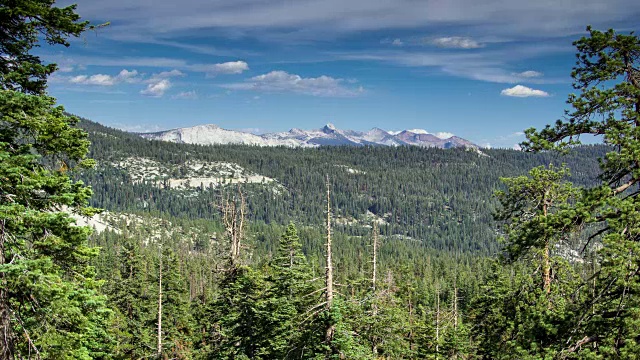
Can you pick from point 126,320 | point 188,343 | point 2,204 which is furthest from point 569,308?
point 188,343

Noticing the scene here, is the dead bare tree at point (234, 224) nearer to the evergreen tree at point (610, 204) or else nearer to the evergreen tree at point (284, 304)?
the evergreen tree at point (284, 304)

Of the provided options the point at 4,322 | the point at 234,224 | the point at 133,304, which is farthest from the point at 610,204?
the point at 133,304

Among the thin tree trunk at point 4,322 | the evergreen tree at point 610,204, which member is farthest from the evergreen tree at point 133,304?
the evergreen tree at point 610,204

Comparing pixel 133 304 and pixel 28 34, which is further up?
pixel 28 34

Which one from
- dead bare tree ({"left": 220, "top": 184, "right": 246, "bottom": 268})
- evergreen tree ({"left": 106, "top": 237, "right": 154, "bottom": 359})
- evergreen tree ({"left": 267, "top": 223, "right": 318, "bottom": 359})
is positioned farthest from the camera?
evergreen tree ({"left": 106, "top": 237, "right": 154, "bottom": 359})

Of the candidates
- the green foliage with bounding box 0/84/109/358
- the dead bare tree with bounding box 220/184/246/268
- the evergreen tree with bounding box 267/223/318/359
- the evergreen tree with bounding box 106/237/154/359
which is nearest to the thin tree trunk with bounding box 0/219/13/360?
the green foliage with bounding box 0/84/109/358

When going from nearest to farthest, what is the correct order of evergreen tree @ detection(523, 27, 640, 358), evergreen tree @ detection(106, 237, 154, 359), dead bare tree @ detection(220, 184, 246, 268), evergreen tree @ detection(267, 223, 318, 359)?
evergreen tree @ detection(523, 27, 640, 358) < evergreen tree @ detection(267, 223, 318, 359) < dead bare tree @ detection(220, 184, 246, 268) < evergreen tree @ detection(106, 237, 154, 359)

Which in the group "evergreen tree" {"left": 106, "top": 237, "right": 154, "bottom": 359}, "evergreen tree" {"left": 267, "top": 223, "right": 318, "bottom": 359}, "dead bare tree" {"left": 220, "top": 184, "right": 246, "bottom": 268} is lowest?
"evergreen tree" {"left": 106, "top": 237, "right": 154, "bottom": 359}

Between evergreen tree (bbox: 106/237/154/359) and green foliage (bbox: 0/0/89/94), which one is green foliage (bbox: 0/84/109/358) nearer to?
green foliage (bbox: 0/0/89/94)

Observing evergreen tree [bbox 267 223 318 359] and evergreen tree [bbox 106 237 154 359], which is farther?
evergreen tree [bbox 106 237 154 359]

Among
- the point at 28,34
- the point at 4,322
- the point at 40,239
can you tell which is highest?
the point at 28,34

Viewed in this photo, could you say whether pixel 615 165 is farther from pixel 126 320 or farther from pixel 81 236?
pixel 126 320

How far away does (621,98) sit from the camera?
8695 mm

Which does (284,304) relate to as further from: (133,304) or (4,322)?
(133,304)
